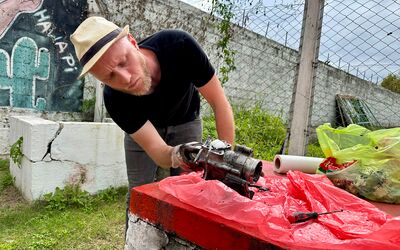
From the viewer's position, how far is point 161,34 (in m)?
1.77

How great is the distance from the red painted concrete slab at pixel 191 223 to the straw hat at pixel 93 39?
56cm

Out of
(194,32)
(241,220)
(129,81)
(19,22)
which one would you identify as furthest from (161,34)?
(194,32)

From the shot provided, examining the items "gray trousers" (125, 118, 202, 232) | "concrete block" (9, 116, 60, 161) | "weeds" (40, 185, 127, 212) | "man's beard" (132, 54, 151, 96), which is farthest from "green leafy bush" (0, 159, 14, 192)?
"man's beard" (132, 54, 151, 96)

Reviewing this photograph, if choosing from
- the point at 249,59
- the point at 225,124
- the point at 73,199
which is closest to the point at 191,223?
the point at 225,124

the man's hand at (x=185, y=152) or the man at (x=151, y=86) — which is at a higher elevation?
the man at (x=151, y=86)

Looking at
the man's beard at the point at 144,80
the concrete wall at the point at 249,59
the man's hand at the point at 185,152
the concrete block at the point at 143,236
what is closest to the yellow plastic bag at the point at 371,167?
the man's hand at the point at 185,152

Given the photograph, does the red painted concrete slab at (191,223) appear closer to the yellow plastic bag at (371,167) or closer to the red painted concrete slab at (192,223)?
the red painted concrete slab at (192,223)

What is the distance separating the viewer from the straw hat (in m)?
1.32

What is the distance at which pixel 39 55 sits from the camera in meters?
3.63

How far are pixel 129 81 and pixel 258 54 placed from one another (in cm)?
479

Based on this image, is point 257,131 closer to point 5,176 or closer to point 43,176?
point 43,176

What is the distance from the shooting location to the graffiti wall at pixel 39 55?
11.4ft

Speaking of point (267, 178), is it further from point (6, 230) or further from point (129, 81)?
point (6, 230)

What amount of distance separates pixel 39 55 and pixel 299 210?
3442 mm
